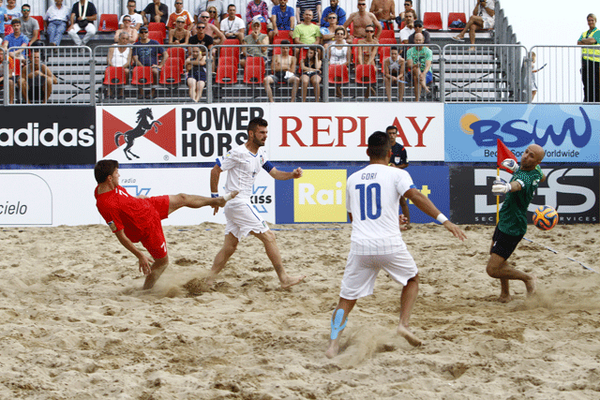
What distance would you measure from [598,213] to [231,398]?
33.1 ft

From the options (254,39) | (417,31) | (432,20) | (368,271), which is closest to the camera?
(368,271)

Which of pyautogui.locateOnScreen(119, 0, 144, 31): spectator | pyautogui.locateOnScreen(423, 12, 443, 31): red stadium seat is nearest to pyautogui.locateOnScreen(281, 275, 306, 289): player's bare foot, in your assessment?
pyautogui.locateOnScreen(119, 0, 144, 31): spectator

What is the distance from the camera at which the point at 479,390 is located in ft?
13.2

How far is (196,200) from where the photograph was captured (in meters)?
6.89

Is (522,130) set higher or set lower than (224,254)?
higher

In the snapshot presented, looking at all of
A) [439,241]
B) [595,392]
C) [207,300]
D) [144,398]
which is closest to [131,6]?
[439,241]

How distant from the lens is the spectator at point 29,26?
14.4m

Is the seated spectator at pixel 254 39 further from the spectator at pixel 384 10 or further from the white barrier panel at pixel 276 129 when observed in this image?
the spectator at pixel 384 10

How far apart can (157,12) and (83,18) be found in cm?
165

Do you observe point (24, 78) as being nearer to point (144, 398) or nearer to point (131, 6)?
point (131, 6)

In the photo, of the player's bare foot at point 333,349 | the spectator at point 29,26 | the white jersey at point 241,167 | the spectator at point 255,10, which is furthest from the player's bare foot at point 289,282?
the spectator at point 29,26

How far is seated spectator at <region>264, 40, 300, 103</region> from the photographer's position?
40.5 feet

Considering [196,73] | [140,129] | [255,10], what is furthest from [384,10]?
[140,129]

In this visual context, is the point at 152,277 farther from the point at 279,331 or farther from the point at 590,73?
the point at 590,73
